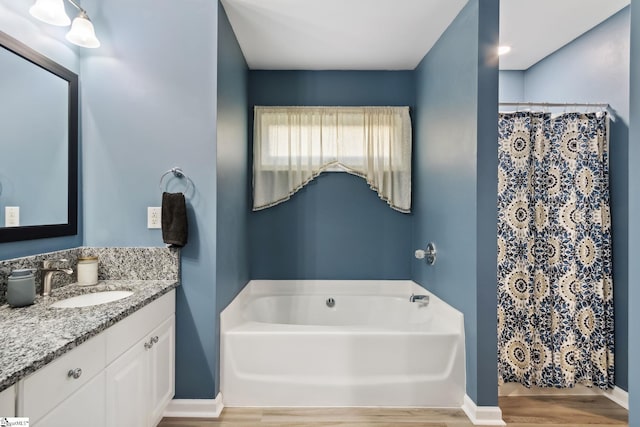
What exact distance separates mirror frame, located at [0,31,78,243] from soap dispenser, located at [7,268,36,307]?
22cm

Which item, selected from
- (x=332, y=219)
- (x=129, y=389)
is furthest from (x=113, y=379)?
(x=332, y=219)

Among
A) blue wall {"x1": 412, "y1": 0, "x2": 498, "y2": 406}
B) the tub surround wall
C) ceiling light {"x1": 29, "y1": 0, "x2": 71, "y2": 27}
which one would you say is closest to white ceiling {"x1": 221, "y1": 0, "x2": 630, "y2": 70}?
blue wall {"x1": 412, "y1": 0, "x2": 498, "y2": 406}

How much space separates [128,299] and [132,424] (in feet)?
1.82

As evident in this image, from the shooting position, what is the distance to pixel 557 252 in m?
2.44

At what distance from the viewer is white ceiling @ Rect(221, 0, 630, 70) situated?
227cm

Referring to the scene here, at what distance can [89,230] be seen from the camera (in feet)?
7.16

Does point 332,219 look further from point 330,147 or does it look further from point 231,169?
point 231,169

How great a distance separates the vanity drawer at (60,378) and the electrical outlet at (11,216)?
2.63 feet

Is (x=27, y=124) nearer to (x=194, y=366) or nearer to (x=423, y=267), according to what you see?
(x=194, y=366)

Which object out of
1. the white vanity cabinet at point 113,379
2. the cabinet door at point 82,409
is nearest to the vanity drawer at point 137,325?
the white vanity cabinet at point 113,379

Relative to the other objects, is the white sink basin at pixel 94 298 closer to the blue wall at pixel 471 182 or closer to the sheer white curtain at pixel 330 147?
the sheer white curtain at pixel 330 147

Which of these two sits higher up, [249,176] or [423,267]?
[249,176]

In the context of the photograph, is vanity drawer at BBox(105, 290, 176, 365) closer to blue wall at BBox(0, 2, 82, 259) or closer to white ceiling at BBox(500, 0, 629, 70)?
blue wall at BBox(0, 2, 82, 259)

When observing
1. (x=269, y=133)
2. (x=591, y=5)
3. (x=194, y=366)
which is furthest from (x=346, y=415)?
(x=591, y=5)
